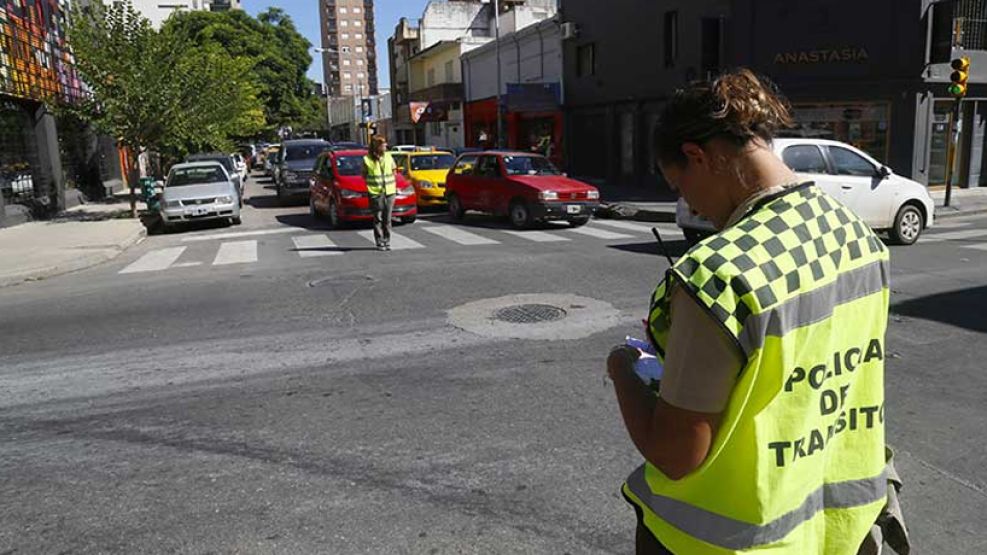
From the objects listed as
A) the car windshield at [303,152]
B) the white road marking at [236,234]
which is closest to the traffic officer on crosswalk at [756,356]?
the white road marking at [236,234]

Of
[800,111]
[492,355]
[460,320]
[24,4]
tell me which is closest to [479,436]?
[492,355]

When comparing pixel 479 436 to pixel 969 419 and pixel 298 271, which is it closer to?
pixel 969 419

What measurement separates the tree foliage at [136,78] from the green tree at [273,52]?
29.6 metres

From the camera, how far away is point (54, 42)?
22.1 metres

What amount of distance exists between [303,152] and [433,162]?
20.0 ft

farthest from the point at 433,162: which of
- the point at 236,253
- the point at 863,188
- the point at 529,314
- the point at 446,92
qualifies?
the point at 446,92

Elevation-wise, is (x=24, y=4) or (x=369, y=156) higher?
(x=24, y=4)

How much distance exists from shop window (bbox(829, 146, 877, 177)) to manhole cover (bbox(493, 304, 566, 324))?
6229 millimetres

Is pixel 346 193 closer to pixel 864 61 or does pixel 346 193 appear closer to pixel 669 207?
pixel 669 207

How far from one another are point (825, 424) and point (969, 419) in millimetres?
3764

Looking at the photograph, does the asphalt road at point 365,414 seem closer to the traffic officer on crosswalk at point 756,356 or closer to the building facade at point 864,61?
the traffic officer on crosswalk at point 756,356

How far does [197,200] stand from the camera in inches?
665

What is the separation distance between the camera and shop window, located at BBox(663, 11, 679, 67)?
22922 millimetres

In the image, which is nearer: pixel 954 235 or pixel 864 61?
pixel 954 235
